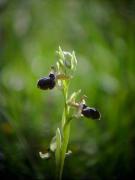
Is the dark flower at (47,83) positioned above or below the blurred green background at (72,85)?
above

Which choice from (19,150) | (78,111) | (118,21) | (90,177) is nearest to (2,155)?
(19,150)

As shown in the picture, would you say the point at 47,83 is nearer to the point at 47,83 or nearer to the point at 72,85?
the point at 47,83

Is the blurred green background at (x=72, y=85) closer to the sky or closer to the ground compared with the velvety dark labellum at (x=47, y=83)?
closer to the ground

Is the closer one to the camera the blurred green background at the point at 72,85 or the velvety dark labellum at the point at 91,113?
the velvety dark labellum at the point at 91,113

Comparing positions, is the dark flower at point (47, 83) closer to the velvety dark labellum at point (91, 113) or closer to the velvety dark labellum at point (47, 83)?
the velvety dark labellum at point (47, 83)

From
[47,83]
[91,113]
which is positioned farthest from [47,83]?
[91,113]

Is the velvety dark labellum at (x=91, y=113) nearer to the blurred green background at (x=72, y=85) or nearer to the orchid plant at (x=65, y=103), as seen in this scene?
the orchid plant at (x=65, y=103)

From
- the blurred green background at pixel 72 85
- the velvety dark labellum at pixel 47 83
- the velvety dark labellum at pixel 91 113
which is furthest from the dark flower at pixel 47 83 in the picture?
the blurred green background at pixel 72 85

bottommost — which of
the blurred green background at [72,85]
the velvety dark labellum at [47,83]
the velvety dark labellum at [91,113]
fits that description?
the blurred green background at [72,85]

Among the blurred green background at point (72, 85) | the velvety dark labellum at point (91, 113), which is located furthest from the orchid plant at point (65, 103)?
the blurred green background at point (72, 85)

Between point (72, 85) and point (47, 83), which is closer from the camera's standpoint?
point (47, 83)
